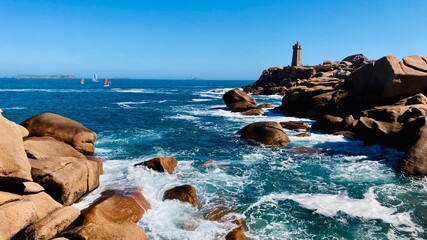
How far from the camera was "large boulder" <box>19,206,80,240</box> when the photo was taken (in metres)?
9.26

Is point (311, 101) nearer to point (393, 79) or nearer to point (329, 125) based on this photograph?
point (329, 125)

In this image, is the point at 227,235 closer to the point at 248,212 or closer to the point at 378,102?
the point at 248,212

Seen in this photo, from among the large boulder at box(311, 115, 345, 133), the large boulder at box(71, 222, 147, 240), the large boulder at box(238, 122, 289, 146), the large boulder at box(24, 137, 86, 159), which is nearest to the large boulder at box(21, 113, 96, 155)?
the large boulder at box(24, 137, 86, 159)

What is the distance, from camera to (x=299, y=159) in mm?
22156

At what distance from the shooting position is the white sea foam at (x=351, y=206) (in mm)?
13016

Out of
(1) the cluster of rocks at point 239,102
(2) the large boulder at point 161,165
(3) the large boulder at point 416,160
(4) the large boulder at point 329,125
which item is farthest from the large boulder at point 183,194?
(1) the cluster of rocks at point 239,102

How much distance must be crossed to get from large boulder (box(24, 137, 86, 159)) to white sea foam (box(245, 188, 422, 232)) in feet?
30.6

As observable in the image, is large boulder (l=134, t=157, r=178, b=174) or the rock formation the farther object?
the rock formation

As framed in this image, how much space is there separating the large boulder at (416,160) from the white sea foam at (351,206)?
165 inches

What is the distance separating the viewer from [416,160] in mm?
18859

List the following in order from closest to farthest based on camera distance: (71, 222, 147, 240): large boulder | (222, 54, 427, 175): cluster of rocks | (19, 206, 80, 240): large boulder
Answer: (71, 222, 147, 240): large boulder < (19, 206, 80, 240): large boulder < (222, 54, 427, 175): cluster of rocks

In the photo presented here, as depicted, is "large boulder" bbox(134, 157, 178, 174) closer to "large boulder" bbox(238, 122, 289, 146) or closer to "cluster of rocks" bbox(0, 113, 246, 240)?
"cluster of rocks" bbox(0, 113, 246, 240)

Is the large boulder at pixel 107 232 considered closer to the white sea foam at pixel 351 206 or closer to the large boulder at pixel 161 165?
the white sea foam at pixel 351 206

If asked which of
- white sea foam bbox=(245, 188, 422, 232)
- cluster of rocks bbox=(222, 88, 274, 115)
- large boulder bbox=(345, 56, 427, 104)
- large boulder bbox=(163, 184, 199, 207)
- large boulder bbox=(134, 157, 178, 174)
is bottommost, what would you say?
white sea foam bbox=(245, 188, 422, 232)
